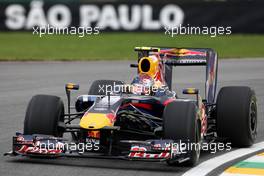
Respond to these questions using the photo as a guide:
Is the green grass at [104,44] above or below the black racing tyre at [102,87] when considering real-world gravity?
above

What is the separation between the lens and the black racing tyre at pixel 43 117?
10.2 metres

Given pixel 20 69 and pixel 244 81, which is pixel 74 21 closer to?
pixel 20 69

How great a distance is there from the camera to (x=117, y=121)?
10344 mm

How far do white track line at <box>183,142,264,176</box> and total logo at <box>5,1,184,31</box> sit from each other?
21.0 meters

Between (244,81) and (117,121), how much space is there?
10.2m

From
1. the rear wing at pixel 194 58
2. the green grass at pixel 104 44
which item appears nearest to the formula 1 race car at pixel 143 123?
the rear wing at pixel 194 58

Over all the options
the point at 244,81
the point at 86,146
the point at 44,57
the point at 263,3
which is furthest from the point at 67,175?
the point at 263,3

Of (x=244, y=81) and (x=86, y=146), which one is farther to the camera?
(x=244, y=81)

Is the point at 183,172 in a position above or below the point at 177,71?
below

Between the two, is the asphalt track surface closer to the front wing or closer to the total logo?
the front wing

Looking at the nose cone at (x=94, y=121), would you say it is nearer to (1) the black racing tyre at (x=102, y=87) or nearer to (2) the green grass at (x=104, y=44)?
(1) the black racing tyre at (x=102, y=87)

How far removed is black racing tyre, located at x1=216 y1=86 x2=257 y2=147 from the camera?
36.4ft

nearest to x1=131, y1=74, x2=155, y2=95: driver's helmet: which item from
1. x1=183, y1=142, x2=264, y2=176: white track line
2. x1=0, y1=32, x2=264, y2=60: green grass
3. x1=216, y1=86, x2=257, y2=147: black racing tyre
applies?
x1=216, y1=86, x2=257, y2=147: black racing tyre

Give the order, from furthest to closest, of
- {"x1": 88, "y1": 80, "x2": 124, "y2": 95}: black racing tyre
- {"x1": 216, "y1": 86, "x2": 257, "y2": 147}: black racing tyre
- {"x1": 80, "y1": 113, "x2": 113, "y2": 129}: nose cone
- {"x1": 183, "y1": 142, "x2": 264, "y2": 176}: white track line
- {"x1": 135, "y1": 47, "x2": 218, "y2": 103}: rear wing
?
{"x1": 135, "y1": 47, "x2": 218, "y2": 103}: rear wing < {"x1": 88, "y1": 80, "x2": 124, "y2": 95}: black racing tyre < {"x1": 216, "y1": 86, "x2": 257, "y2": 147}: black racing tyre < {"x1": 80, "y1": 113, "x2": 113, "y2": 129}: nose cone < {"x1": 183, "y1": 142, "x2": 264, "y2": 176}: white track line
